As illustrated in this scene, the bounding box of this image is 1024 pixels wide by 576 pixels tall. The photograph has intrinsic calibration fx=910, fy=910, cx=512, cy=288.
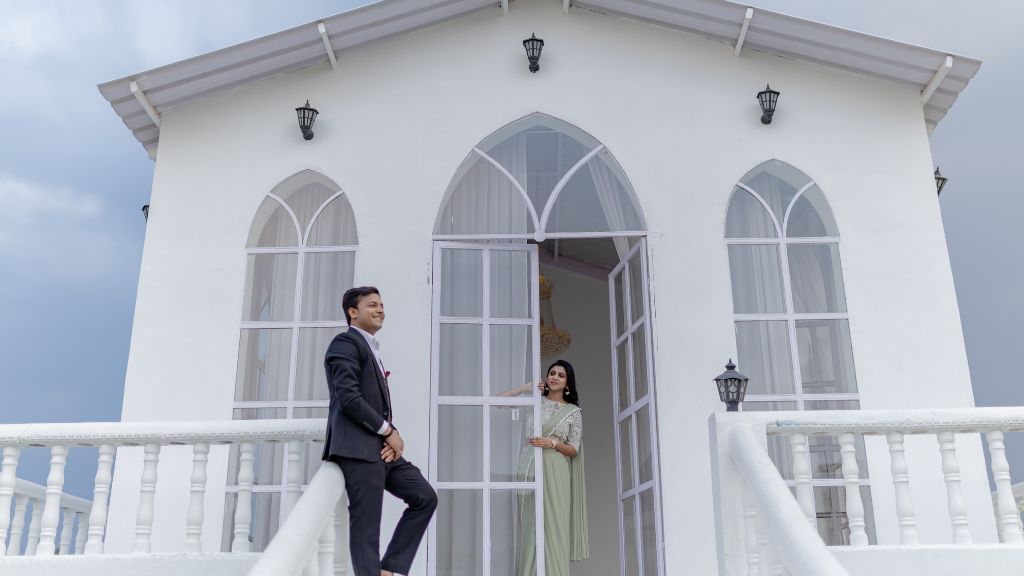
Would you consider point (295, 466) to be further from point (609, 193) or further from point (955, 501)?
point (609, 193)

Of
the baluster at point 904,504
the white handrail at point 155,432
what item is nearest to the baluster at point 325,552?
the white handrail at point 155,432

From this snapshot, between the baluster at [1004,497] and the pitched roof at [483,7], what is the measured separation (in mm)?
2958

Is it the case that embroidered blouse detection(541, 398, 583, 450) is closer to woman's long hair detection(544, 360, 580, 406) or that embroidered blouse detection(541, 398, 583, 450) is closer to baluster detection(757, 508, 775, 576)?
woman's long hair detection(544, 360, 580, 406)

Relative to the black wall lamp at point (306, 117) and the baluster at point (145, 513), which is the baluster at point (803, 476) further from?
the black wall lamp at point (306, 117)

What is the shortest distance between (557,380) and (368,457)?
253 cm

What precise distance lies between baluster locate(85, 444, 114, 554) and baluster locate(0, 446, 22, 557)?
374 mm

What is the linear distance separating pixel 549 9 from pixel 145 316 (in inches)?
135

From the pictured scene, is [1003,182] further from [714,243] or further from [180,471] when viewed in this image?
[180,471]

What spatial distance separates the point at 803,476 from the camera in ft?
12.2

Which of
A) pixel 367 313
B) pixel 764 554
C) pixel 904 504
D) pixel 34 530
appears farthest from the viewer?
pixel 34 530

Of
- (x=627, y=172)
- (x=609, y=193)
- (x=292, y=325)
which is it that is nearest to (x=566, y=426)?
(x=609, y=193)

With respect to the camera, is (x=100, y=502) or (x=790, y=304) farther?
(x=790, y=304)

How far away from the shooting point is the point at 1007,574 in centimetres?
358

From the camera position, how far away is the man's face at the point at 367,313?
4242 mm
